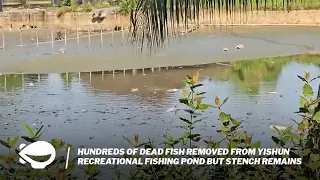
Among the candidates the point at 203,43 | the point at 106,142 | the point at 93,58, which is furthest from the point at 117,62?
the point at 106,142

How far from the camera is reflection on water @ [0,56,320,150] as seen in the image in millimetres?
4625

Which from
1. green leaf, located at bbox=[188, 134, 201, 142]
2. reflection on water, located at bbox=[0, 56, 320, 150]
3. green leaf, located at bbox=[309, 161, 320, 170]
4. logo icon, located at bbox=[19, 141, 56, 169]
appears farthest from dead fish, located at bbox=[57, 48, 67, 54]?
green leaf, located at bbox=[309, 161, 320, 170]

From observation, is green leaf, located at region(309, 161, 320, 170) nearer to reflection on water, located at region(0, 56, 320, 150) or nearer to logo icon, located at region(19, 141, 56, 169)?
logo icon, located at region(19, 141, 56, 169)

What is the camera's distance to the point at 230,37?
13.4 meters

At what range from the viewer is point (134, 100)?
600cm

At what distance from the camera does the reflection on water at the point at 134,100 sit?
4625 mm

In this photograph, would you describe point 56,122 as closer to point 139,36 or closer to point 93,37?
point 139,36

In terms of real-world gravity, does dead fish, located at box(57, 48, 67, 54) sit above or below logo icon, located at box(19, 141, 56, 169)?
below

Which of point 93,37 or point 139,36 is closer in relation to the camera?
point 139,36

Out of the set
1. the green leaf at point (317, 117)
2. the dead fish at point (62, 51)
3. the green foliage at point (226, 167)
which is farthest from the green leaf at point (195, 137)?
the dead fish at point (62, 51)

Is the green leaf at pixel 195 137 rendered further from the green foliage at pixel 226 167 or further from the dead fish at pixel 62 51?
the dead fish at pixel 62 51

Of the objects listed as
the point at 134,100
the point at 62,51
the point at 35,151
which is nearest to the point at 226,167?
the point at 35,151

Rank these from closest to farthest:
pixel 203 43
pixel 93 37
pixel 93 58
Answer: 1. pixel 93 58
2. pixel 203 43
3. pixel 93 37

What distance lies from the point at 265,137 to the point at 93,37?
11.2 meters
